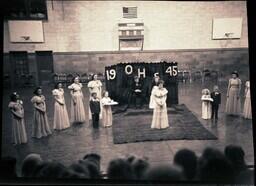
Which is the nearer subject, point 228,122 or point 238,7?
point 238,7

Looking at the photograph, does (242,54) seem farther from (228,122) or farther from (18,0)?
(18,0)

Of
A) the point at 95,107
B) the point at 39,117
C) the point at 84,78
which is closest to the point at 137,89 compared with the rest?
the point at 95,107

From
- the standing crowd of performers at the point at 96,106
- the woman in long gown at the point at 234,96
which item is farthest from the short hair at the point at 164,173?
the woman in long gown at the point at 234,96

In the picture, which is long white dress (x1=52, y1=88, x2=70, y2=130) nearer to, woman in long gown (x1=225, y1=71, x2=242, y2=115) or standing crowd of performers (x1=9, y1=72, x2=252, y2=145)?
standing crowd of performers (x1=9, y1=72, x2=252, y2=145)

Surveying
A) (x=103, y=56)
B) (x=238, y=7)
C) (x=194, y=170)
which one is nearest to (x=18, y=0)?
(x=103, y=56)

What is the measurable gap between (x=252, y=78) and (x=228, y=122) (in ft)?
2.34

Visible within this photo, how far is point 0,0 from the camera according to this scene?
332cm

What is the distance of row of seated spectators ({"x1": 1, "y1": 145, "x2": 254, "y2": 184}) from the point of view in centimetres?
337

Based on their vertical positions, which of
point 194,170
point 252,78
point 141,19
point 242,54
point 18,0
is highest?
point 18,0

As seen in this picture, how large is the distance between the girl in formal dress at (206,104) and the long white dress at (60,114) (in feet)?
6.50

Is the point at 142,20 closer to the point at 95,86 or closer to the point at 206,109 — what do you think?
the point at 95,86

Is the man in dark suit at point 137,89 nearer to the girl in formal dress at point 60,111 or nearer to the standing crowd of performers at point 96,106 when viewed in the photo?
the standing crowd of performers at point 96,106

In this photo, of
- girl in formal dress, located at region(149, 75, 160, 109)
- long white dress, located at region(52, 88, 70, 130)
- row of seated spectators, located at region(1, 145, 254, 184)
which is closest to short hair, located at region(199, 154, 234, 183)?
row of seated spectators, located at region(1, 145, 254, 184)

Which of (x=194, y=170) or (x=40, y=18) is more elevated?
(x=40, y=18)
